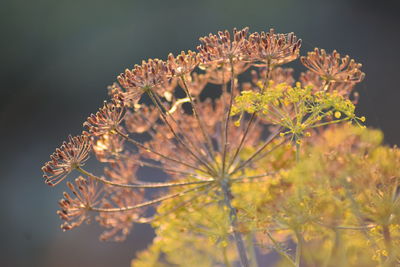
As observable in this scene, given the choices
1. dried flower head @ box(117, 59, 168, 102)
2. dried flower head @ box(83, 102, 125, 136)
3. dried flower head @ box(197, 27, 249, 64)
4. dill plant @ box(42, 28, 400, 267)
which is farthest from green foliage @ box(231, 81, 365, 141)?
dried flower head @ box(83, 102, 125, 136)

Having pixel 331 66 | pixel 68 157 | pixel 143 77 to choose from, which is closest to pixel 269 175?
pixel 331 66

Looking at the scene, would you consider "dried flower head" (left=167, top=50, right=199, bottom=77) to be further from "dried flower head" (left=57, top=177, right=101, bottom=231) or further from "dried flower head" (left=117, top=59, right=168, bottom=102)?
"dried flower head" (left=57, top=177, right=101, bottom=231)

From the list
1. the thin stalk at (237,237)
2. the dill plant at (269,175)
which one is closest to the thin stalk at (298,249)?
the dill plant at (269,175)

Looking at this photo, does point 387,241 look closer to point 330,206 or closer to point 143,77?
point 330,206

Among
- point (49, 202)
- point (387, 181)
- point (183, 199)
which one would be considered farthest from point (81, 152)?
point (49, 202)

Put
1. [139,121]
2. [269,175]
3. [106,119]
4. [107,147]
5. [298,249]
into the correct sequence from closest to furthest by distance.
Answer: [298,249] < [106,119] < [269,175] < [107,147] < [139,121]

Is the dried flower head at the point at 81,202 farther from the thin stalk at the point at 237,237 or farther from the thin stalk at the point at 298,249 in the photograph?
the thin stalk at the point at 298,249

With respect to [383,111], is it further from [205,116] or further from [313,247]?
[313,247]
